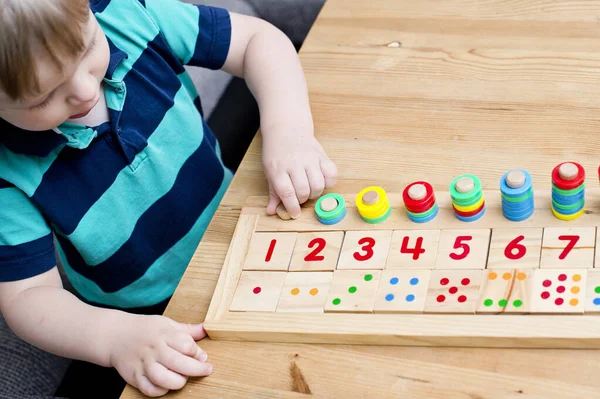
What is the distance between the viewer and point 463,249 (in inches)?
26.1

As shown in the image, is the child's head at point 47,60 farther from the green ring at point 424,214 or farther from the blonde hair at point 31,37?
the green ring at point 424,214

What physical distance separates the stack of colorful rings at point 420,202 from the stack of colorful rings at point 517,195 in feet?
0.22

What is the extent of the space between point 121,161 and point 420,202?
42cm

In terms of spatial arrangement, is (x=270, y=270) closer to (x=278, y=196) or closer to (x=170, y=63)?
(x=278, y=196)

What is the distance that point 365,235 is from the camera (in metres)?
0.71

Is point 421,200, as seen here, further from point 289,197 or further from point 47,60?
point 47,60

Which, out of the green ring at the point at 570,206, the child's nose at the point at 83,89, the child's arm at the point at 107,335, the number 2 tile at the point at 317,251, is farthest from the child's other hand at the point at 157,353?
the green ring at the point at 570,206

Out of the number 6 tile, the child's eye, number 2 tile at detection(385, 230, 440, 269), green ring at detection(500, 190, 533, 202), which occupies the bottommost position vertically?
the number 6 tile

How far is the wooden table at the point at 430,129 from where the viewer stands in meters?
0.60

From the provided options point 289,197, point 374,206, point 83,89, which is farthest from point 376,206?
point 83,89

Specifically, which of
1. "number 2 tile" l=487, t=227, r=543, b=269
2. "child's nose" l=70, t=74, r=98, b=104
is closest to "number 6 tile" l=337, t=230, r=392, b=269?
"number 2 tile" l=487, t=227, r=543, b=269

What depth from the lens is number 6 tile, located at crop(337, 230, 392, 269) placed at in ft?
2.24

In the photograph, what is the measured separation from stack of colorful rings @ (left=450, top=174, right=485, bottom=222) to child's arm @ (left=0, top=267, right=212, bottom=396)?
279 millimetres

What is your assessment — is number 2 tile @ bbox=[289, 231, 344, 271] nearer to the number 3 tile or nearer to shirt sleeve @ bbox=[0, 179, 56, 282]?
the number 3 tile
